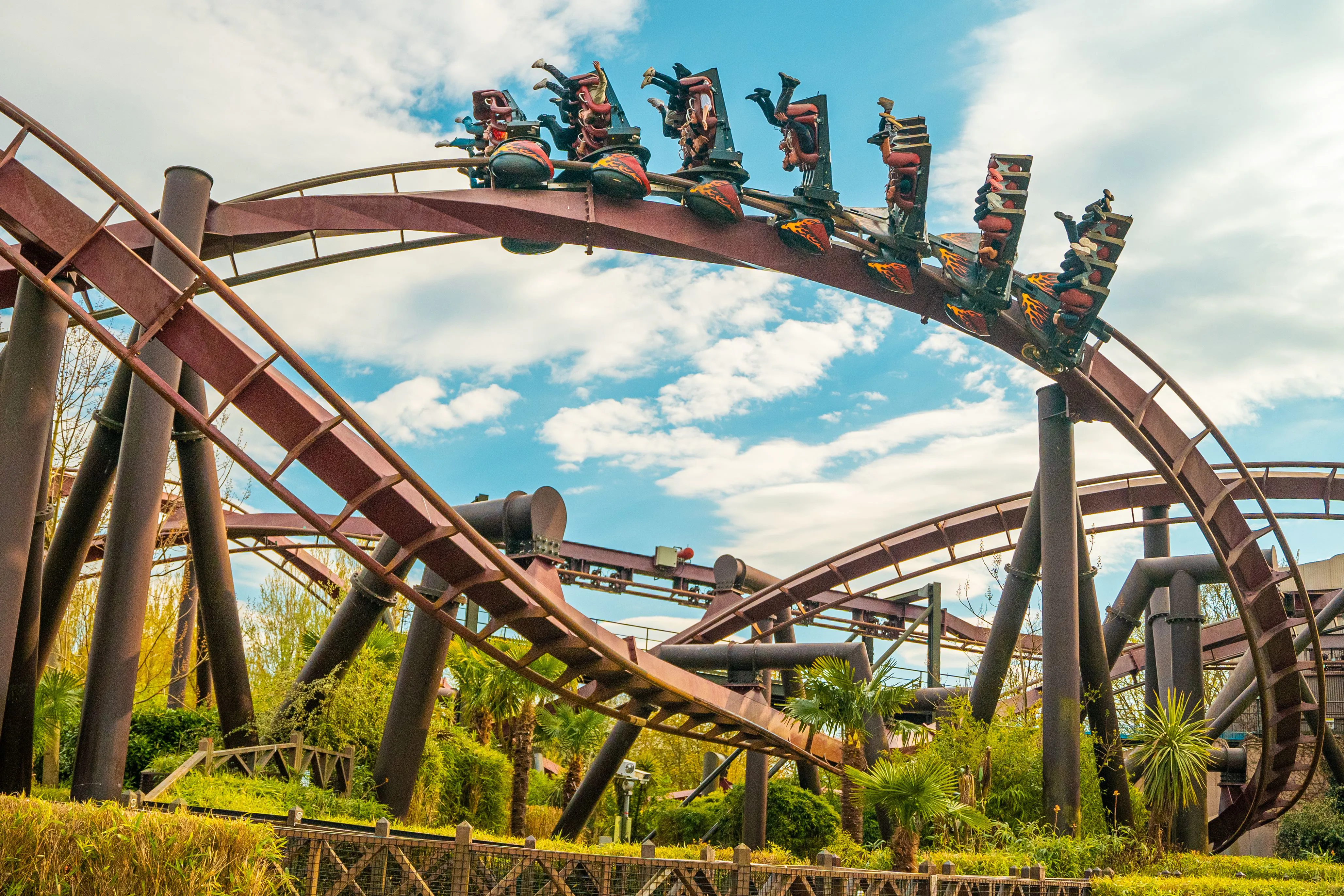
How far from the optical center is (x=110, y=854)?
5.86 m

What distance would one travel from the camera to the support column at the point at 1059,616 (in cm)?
1542

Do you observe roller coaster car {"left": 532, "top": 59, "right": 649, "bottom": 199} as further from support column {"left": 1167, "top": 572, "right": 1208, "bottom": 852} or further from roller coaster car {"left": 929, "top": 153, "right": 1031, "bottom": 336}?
support column {"left": 1167, "top": 572, "right": 1208, "bottom": 852}

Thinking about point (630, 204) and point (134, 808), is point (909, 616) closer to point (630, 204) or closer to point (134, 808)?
point (630, 204)

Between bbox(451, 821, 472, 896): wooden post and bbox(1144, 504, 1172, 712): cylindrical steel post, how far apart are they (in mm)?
16006

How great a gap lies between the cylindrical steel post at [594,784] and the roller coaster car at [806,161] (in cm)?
742

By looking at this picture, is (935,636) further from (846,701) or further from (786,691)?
(846,701)

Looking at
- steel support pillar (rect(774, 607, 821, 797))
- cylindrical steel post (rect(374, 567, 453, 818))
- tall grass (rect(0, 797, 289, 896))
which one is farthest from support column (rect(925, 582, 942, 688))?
tall grass (rect(0, 797, 289, 896))

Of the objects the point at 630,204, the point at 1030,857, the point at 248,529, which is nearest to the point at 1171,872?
the point at 1030,857

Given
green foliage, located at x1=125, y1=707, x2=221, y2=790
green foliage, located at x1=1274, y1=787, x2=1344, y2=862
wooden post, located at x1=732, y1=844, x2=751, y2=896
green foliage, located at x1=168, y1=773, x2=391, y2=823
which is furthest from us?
green foliage, located at x1=1274, y1=787, x2=1344, y2=862

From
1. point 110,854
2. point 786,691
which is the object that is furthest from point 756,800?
point 110,854

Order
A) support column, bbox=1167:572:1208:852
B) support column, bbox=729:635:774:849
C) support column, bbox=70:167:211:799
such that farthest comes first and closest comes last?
support column, bbox=1167:572:1208:852 → support column, bbox=729:635:774:849 → support column, bbox=70:167:211:799

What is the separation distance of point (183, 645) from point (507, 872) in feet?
51.1

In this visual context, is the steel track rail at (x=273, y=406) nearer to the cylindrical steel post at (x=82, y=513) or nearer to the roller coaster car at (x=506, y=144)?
the cylindrical steel post at (x=82, y=513)

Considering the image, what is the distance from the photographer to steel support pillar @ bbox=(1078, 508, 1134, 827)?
16719 mm
